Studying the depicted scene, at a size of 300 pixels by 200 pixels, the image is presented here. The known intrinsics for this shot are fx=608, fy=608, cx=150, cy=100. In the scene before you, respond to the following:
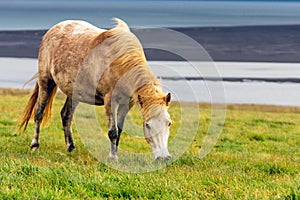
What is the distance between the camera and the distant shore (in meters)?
58.2

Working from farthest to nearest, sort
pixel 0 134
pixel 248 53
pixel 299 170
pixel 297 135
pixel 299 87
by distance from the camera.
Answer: pixel 248 53
pixel 299 87
pixel 297 135
pixel 0 134
pixel 299 170

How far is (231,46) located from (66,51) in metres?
58.7

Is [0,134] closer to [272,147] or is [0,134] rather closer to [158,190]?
[272,147]

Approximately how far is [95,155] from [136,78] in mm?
1655

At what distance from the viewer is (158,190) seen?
765 cm

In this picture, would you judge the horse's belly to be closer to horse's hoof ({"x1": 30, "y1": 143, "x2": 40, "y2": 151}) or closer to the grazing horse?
the grazing horse

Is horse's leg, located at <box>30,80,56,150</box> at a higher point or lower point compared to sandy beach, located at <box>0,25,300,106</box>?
higher

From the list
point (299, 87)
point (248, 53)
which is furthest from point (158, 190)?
point (248, 53)

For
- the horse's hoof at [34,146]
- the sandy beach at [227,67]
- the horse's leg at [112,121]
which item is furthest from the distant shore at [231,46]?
the horse's leg at [112,121]

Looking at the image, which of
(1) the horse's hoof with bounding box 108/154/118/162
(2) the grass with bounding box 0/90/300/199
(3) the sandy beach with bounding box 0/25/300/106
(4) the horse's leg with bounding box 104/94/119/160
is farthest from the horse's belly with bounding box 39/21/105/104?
(3) the sandy beach with bounding box 0/25/300/106

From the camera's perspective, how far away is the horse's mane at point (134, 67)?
9461 mm

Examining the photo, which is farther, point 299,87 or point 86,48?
point 299,87

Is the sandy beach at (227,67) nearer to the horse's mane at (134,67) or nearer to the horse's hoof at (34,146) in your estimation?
the horse's mane at (134,67)

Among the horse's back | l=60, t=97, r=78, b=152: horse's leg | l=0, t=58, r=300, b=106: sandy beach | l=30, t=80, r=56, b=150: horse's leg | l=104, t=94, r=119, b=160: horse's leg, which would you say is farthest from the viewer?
l=0, t=58, r=300, b=106: sandy beach
